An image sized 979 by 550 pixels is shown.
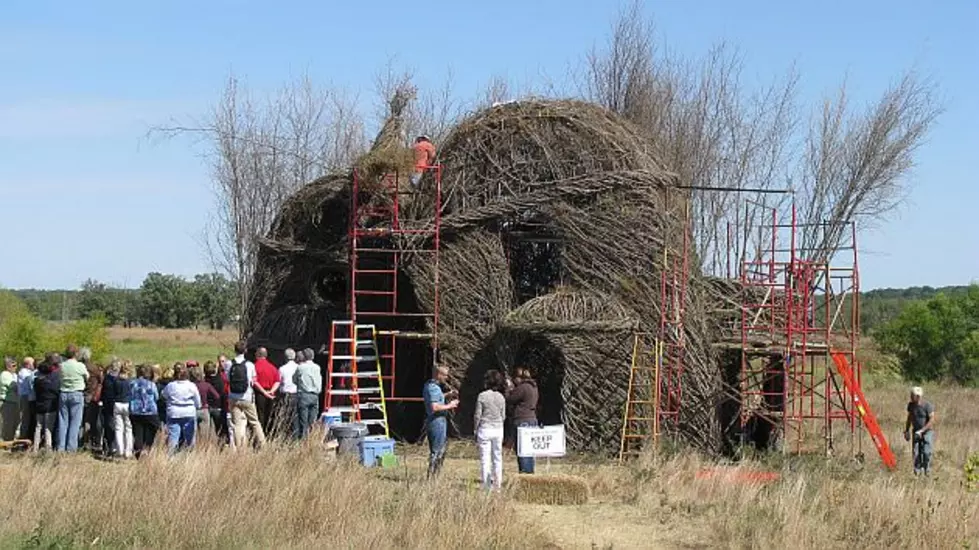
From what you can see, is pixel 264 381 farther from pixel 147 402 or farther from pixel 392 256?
pixel 392 256

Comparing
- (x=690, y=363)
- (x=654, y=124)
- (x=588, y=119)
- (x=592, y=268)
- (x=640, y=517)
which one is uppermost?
(x=654, y=124)

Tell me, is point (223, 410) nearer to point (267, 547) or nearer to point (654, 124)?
point (267, 547)

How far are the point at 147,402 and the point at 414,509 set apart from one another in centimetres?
705

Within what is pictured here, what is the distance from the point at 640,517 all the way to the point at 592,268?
7688mm

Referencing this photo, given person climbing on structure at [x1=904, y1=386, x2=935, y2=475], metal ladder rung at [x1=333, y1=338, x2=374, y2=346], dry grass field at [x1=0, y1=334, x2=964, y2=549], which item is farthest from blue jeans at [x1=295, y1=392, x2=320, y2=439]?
person climbing on structure at [x1=904, y1=386, x2=935, y2=475]

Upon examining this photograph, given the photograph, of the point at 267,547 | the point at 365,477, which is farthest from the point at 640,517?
the point at 267,547

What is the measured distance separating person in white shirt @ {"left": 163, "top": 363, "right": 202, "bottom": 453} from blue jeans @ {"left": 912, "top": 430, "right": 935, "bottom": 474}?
11719 mm

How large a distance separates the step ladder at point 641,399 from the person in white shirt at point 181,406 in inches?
286

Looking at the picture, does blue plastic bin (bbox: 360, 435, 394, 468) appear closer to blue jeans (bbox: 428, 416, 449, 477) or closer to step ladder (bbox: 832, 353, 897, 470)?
blue jeans (bbox: 428, 416, 449, 477)

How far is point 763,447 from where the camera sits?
944 inches

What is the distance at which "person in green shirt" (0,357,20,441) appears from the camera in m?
20.8

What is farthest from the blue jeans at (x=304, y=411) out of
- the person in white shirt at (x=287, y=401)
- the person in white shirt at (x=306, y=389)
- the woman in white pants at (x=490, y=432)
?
the woman in white pants at (x=490, y=432)

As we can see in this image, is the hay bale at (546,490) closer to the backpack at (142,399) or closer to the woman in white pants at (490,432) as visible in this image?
the woman in white pants at (490,432)

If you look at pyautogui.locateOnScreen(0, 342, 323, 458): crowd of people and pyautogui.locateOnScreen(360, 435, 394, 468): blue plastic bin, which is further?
pyautogui.locateOnScreen(0, 342, 323, 458): crowd of people
